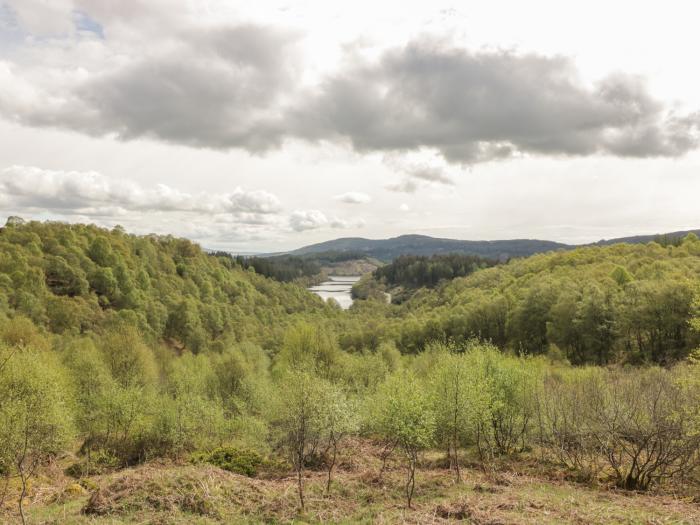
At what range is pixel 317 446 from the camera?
127 feet

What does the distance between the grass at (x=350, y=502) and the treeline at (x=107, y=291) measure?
87.4 meters

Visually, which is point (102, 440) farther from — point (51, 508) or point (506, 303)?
point (506, 303)

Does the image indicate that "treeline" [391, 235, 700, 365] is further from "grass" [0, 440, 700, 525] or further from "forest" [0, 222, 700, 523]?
"grass" [0, 440, 700, 525]

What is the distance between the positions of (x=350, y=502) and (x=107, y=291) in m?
129

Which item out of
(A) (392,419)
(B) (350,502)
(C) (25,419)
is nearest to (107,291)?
(C) (25,419)

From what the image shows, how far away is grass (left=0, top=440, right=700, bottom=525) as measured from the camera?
2333 cm

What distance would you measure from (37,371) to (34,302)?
3304 inches

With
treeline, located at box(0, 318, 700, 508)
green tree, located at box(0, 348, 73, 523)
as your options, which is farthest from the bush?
green tree, located at box(0, 348, 73, 523)

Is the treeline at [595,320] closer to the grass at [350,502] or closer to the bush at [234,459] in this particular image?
the grass at [350,502]

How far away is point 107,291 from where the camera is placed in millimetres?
130750

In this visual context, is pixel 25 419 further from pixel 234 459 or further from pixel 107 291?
pixel 107 291

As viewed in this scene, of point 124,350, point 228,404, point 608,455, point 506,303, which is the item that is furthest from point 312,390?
point 506,303

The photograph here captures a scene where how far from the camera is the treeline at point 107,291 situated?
105 meters

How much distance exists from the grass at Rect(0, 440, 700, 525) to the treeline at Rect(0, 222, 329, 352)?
287 ft
